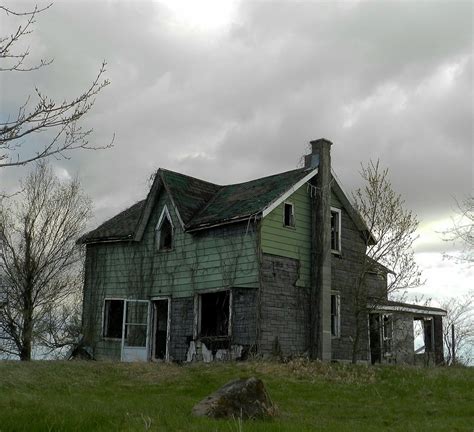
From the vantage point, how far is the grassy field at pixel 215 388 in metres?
8.46

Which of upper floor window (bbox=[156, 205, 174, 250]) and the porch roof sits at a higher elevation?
upper floor window (bbox=[156, 205, 174, 250])

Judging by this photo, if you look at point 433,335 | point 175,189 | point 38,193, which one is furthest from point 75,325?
point 433,335

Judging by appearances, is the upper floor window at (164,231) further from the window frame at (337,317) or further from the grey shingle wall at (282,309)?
the window frame at (337,317)

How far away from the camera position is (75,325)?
27.8m

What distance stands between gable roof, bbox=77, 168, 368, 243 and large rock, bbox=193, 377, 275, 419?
10.1m

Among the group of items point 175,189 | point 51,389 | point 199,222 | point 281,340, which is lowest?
point 51,389

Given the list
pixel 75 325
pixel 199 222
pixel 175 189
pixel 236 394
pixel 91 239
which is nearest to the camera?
pixel 236 394

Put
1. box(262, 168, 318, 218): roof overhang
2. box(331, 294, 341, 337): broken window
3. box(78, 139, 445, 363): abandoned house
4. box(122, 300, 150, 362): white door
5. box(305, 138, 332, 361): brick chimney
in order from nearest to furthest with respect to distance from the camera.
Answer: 1. box(262, 168, 318, 218): roof overhang
2. box(78, 139, 445, 363): abandoned house
3. box(305, 138, 332, 361): brick chimney
4. box(122, 300, 150, 362): white door
5. box(331, 294, 341, 337): broken window

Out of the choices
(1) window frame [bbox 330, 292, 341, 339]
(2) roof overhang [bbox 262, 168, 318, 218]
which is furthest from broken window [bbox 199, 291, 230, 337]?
(1) window frame [bbox 330, 292, 341, 339]

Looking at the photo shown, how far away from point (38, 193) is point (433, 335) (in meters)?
19.2

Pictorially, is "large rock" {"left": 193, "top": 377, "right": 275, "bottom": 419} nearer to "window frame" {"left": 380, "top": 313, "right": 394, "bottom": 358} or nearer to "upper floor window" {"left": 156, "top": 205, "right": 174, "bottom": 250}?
"upper floor window" {"left": 156, "top": 205, "right": 174, "bottom": 250}

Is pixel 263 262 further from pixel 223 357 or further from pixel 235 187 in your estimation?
pixel 235 187

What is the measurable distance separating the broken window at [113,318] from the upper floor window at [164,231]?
308 centimetres

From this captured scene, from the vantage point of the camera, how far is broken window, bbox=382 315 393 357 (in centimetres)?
2645
